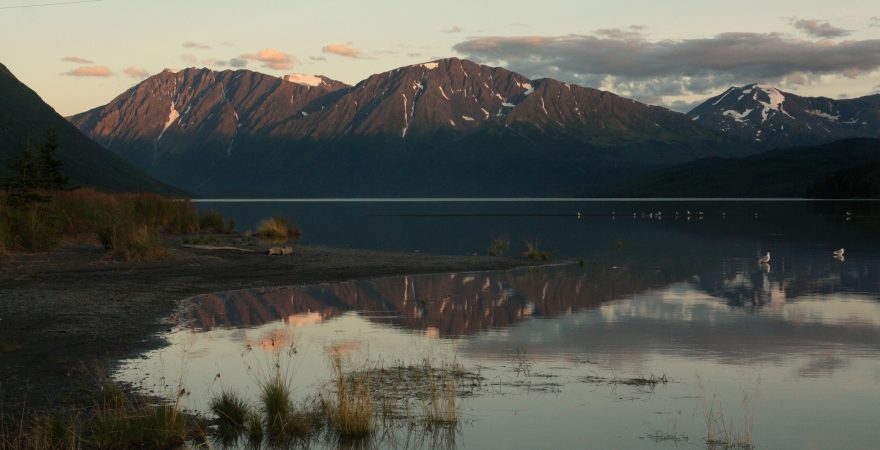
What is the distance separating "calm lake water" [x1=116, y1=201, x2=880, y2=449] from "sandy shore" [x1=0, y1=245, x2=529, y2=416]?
107cm

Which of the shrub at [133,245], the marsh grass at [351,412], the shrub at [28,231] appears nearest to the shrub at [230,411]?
the marsh grass at [351,412]

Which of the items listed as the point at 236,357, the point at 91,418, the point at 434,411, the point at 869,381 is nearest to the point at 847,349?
the point at 869,381

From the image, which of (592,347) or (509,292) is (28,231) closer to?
(509,292)

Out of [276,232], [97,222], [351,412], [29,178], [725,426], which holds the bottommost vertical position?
[725,426]

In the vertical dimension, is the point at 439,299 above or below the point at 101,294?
below

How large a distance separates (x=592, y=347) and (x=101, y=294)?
597 inches

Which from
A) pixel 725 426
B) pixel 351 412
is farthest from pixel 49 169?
pixel 725 426

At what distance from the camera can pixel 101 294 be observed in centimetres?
2759

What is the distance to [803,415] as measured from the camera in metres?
14.5

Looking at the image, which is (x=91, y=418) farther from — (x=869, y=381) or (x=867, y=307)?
(x=867, y=307)

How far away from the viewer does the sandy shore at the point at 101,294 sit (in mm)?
16250

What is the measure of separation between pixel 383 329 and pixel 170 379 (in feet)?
24.5

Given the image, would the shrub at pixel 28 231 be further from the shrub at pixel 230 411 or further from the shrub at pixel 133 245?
the shrub at pixel 230 411

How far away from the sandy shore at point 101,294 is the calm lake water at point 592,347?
107cm
